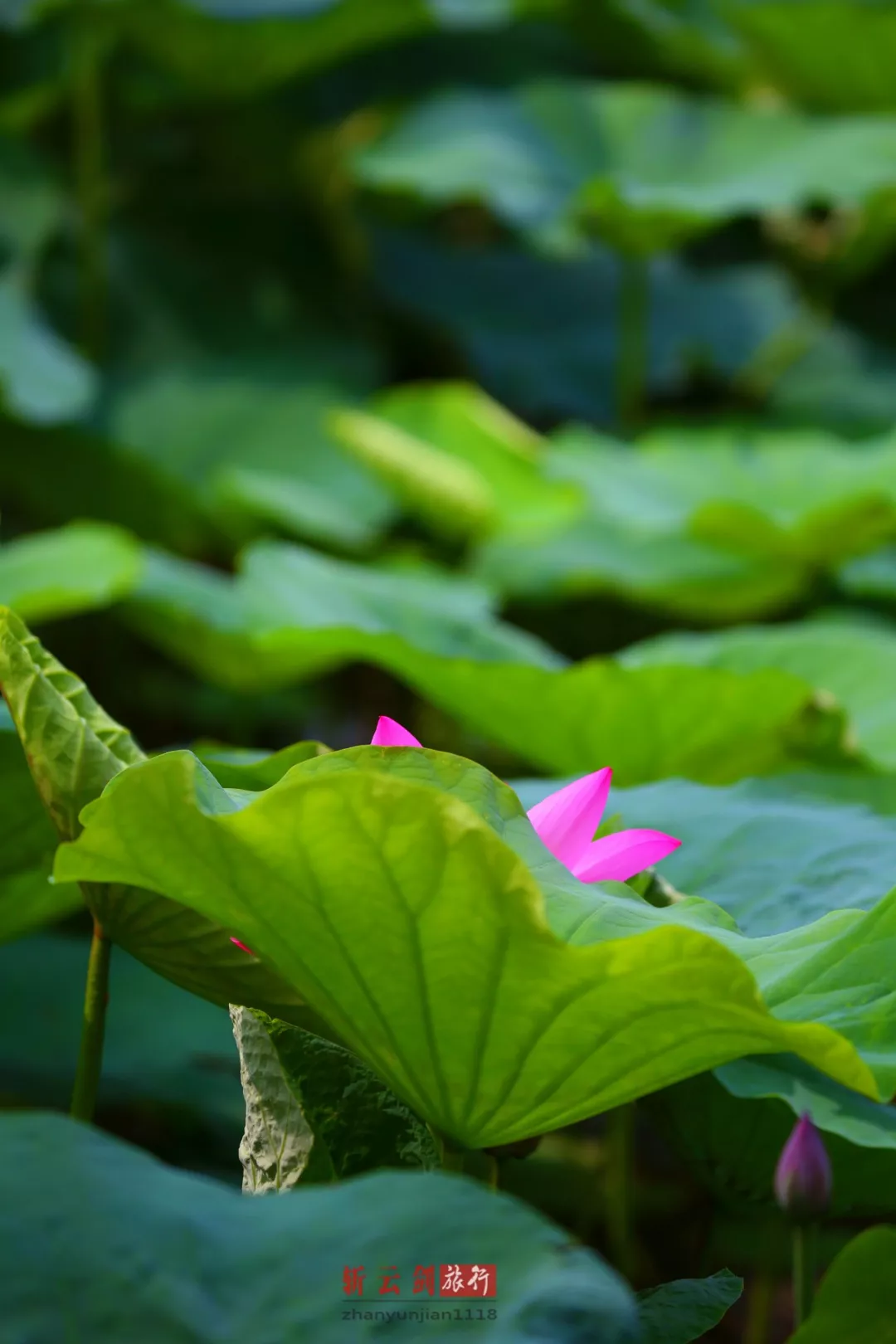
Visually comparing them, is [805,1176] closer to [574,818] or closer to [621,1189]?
[574,818]

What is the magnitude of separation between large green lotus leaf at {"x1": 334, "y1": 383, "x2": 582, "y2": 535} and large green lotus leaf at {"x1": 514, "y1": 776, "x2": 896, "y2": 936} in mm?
858

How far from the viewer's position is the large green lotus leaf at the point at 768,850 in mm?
575

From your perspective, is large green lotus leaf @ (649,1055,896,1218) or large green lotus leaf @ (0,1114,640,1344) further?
large green lotus leaf @ (649,1055,896,1218)

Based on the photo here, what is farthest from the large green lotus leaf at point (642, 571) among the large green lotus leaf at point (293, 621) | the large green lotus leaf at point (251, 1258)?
the large green lotus leaf at point (251, 1258)

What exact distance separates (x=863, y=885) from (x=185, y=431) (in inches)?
54.7

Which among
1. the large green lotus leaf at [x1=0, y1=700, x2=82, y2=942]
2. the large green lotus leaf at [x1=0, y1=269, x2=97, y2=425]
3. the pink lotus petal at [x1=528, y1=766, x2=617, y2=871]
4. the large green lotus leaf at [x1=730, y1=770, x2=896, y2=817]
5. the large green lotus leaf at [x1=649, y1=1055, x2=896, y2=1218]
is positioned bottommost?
the large green lotus leaf at [x1=0, y1=269, x2=97, y2=425]

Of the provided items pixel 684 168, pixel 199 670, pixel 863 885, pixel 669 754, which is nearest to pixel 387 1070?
pixel 863 885

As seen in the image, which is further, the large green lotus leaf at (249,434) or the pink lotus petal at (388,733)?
the large green lotus leaf at (249,434)

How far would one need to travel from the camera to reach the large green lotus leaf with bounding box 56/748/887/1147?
1.30 ft

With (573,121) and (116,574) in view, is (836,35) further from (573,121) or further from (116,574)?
(116,574)

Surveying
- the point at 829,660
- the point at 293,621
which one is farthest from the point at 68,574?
the point at 829,660

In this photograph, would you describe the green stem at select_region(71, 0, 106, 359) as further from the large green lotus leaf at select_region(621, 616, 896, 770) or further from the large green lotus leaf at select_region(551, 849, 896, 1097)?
the large green lotus leaf at select_region(551, 849, 896, 1097)

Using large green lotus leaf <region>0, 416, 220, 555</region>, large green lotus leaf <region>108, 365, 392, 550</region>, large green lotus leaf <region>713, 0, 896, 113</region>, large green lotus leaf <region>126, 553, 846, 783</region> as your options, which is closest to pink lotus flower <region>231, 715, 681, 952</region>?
large green lotus leaf <region>126, 553, 846, 783</region>

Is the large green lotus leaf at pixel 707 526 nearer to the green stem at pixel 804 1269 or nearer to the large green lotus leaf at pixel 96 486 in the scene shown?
the large green lotus leaf at pixel 96 486
